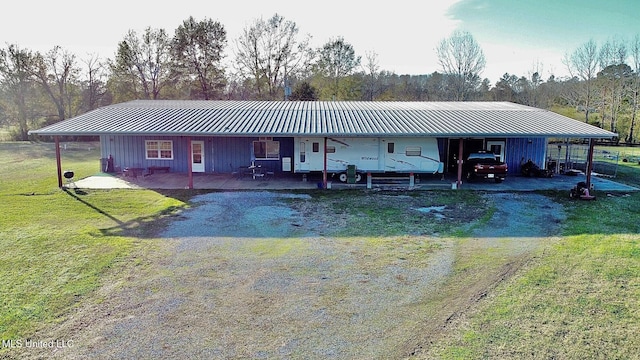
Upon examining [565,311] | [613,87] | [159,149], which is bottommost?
[565,311]

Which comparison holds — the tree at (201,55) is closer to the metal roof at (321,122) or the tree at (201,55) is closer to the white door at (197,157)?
the metal roof at (321,122)

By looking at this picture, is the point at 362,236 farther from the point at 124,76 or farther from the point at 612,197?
the point at 124,76

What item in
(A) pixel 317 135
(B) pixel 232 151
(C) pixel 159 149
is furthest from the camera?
(C) pixel 159 149

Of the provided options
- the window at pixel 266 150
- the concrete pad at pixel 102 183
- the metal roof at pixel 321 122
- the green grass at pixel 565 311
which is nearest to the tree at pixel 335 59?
the metal roof at pixel 321 122

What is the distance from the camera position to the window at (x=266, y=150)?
62.7 feet

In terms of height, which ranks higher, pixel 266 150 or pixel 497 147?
pixel 497 147

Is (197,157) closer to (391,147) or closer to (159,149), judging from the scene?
(159,149)

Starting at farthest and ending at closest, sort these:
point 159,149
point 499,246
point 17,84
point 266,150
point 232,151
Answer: point 17,84 → point 159,149 → point 232,151 → point 266,150 → point 499,246

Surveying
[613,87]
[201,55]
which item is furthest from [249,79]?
[613,87]

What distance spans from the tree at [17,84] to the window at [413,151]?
3639cm

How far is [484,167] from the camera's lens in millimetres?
17016

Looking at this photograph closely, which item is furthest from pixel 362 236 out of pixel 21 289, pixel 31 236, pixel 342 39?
pixel 342 39

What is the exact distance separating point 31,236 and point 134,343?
20.0ft

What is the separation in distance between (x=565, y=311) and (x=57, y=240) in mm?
9937
